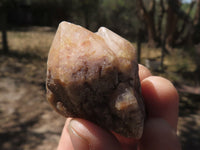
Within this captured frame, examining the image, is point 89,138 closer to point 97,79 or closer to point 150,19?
point 97,79

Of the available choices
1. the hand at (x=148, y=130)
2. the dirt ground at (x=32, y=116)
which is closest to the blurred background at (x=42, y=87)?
the dirt ground at (x=32, y=116)

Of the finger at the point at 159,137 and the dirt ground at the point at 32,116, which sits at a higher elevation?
the finger at the point at 159,137

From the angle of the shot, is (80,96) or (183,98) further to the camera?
(183,98)

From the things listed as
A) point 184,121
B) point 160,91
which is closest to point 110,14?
point 184,121

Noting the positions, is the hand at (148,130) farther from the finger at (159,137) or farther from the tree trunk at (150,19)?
the tree trunk at (150,19)

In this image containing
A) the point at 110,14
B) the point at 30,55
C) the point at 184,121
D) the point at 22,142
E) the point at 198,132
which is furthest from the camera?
the point at 110,14

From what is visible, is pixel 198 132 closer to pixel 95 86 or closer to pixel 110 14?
pixel 95 86
